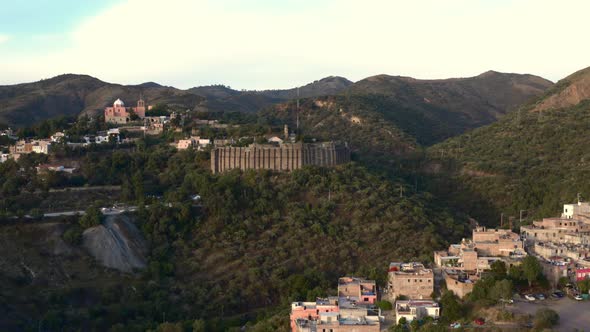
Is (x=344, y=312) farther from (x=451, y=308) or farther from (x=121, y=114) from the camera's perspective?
(x=121, y=114)

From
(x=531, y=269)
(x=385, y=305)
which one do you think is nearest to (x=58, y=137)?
(x=385, y=305)

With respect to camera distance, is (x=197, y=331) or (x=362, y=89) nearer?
(x=197, y=331)

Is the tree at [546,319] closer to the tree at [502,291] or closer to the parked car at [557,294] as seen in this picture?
the tree at [502,291]

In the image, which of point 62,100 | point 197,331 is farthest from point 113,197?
point 62,100

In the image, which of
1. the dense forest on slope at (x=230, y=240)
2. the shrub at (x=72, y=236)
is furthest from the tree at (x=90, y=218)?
the dense forest on slope at (x=230, y=240)

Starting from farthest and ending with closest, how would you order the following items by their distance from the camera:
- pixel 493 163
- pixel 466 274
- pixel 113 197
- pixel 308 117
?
pixel 308 117 → pixel 493 163 → pixel 113 197 → pixel 466 274

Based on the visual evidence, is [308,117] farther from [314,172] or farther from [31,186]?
[31,186]

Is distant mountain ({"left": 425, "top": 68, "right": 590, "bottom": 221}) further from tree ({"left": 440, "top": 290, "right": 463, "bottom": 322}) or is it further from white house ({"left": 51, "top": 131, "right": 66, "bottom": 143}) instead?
white house ({"left": 51, "top": 131, "right": 66, "bottom": 143})
